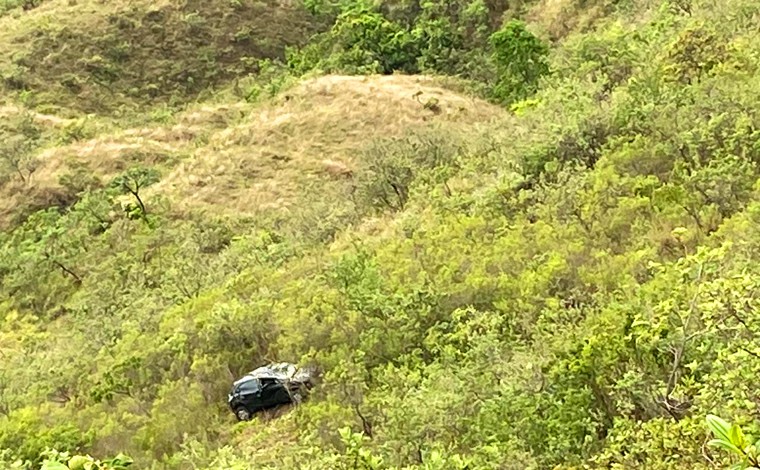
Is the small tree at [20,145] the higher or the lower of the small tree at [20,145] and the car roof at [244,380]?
the lower

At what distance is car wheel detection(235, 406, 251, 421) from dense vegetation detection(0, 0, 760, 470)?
27 centimetres

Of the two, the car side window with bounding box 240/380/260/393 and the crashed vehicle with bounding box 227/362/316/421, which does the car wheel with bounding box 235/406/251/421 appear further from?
the car side window with bounding box 240/380/260/393

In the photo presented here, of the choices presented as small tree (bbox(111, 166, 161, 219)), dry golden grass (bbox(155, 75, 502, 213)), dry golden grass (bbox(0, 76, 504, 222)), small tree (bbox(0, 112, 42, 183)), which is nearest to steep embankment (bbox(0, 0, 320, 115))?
small tree (bbox(0, 112, 42, 183))

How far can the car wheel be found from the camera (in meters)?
10.1

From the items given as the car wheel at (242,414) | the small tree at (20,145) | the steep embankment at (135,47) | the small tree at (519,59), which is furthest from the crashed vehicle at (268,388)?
the steep embankment at (135,47)

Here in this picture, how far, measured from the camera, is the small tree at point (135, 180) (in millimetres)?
23625

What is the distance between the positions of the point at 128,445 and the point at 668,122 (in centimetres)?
826

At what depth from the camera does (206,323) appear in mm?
11766

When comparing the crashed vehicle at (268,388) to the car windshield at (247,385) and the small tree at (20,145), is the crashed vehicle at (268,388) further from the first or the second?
the small tree at (20,145)

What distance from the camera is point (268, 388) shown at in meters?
10.0

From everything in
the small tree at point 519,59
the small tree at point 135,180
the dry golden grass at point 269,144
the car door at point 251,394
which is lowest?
the small tree at point 135,180

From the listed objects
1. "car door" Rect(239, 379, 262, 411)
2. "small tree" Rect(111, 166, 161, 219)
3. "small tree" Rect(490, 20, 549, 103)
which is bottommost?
"small tree" Rect(111, 166, 161, 219)

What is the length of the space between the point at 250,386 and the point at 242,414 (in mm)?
393

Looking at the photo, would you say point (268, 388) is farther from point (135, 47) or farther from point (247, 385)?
point (135, 47)
